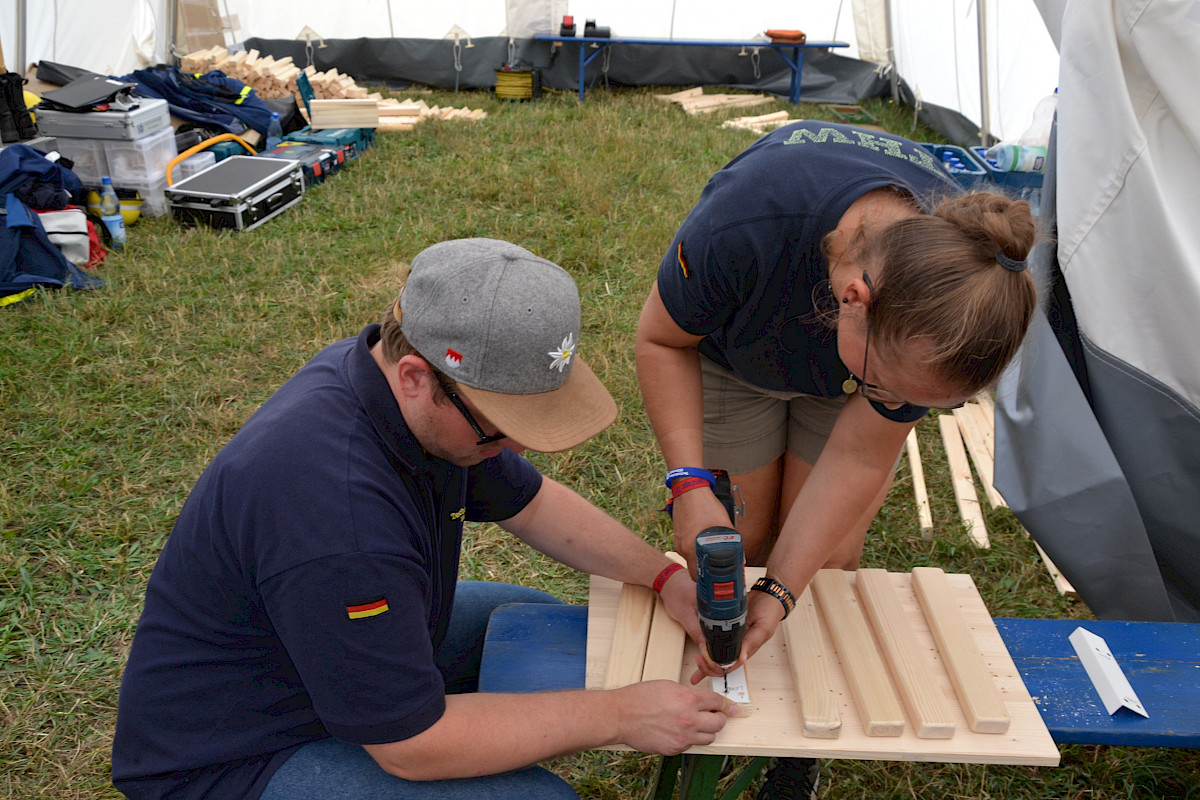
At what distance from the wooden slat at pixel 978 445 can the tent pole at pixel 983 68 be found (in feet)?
13.9

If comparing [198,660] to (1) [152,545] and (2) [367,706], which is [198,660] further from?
(1) [152,545]

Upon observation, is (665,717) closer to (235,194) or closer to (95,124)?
(235,194)

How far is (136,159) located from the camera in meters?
6.44

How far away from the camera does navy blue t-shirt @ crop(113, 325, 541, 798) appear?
146 centimetres

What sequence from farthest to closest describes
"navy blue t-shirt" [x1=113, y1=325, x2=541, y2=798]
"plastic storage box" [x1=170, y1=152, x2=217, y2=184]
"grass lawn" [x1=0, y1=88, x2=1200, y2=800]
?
"plastic storage box" [x1=170, y1=152, x2=217, y2=184] → "grass lawn" [x1=0, y1=88, x2=1200, y2=800] → "navy blue t-shirt" [x1=113, y1=325, x2=541, y2=798]

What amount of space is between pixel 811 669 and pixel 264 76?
31.6 feet

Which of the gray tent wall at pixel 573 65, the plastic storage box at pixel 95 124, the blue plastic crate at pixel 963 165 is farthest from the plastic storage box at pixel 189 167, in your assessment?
the blue plastic crate at pixel 963 165

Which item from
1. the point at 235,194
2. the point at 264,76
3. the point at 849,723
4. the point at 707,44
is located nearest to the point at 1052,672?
the point at 849,723

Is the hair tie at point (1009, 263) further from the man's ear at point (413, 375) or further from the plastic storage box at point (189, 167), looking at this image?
the plastic storage box at point (189, 167)

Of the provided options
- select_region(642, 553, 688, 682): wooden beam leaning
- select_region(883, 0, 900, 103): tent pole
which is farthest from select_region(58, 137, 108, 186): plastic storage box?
select_region(883, 0, 900, 103): tent pole

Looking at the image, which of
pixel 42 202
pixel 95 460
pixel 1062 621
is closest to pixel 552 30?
pixel 42 202

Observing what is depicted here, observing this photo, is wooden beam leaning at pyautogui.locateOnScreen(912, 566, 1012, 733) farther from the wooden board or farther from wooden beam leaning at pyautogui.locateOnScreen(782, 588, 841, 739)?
wooden beam leaning at pyautogui.locateOnScreen(782, 588, 841, 739)

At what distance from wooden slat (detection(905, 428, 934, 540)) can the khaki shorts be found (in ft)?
4.40

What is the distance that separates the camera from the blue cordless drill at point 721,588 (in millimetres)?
1750
